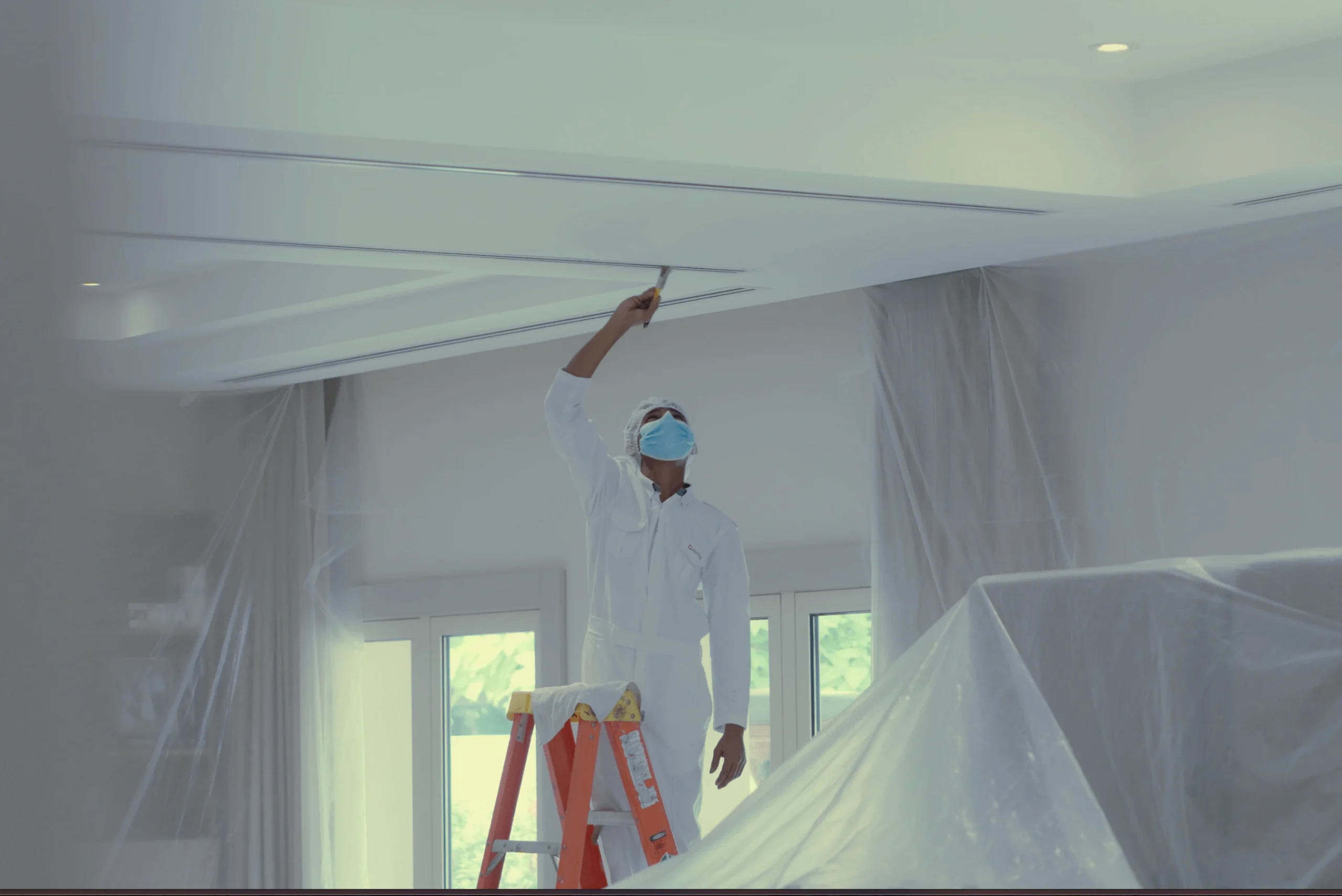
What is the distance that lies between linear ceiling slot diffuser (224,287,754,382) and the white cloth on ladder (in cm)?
139

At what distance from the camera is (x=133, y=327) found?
36 cm

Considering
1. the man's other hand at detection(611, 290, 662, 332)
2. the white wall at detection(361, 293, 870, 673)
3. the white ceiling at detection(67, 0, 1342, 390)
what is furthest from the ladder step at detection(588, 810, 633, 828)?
the white wall at detection(361, 293, 870, 673)

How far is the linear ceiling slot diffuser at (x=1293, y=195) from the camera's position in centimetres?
285

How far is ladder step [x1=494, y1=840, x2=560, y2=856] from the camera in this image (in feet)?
8.20

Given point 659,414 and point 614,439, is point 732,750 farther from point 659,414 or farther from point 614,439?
point 614,439

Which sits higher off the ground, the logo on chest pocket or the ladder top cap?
the logo on chest pocket

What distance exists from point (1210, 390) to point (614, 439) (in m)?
2.02

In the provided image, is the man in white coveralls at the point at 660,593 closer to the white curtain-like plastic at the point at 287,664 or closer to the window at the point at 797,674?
the window at the point at 797,674

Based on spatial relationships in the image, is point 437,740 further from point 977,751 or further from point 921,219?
point 977,751

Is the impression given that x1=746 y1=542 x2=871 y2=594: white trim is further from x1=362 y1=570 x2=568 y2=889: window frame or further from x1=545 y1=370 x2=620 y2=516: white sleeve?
x1=545 y1=370 x2=620 y2=516: white sleeve

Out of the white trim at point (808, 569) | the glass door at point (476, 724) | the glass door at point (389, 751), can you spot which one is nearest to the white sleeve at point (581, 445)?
the white trim at point (808, 569)

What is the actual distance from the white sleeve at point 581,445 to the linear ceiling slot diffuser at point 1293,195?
A: 1.60 meters

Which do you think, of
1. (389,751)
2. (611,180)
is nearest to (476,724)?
(389,751)

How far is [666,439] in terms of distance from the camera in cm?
274
